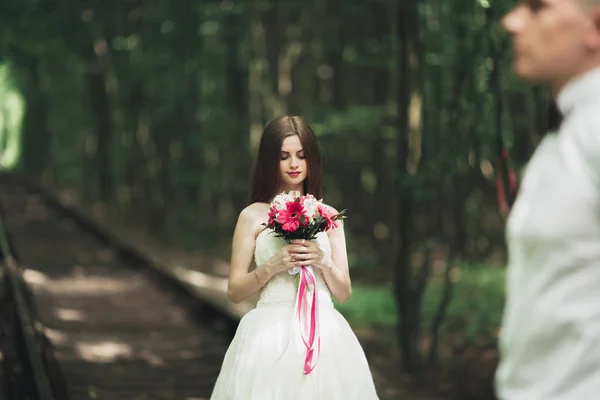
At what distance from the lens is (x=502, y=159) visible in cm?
675

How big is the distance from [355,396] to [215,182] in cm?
2318

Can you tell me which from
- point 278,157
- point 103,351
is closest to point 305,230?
point 278,157

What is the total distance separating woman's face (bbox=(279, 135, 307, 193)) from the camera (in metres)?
4.15

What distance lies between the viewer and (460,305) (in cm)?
1350

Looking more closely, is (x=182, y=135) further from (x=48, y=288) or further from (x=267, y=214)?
(x=267, y=214)

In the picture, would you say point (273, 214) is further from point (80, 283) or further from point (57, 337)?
point (80, 283)

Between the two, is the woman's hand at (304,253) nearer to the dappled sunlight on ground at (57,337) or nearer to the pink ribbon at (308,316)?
the pink ribbon at (308,316)

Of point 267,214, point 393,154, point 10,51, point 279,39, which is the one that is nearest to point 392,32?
point 393,154

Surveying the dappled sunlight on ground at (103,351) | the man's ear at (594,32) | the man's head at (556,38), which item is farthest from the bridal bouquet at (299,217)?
the dappled sunlight on ground at (103,351)

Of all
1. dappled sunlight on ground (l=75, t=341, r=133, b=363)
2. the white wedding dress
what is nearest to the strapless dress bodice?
the white wedding dress

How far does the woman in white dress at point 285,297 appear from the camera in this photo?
4086 millimetres

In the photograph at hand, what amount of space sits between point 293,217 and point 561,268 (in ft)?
6.47

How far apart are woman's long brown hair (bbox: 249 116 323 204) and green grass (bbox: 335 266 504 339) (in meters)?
6.86

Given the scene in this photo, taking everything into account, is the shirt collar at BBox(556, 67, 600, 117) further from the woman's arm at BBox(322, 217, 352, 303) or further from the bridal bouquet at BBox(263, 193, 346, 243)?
the woman's arm at BBox(322, 217, 352, 303)
